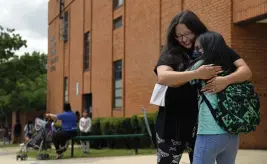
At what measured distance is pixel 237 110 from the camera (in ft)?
10.2

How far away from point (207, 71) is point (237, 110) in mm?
339

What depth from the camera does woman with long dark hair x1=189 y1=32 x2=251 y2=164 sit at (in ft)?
10.5

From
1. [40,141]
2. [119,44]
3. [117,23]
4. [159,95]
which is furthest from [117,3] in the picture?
[159,95]

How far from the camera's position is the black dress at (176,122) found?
148 inches

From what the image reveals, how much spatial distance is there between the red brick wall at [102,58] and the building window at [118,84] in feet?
1.07

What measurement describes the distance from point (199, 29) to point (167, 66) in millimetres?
390

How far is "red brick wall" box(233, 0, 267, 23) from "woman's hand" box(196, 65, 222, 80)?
30.0 feet

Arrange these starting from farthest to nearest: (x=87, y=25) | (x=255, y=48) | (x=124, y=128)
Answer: (x=87, y=25) → (x=124, y=128) → (x=255, y=48)

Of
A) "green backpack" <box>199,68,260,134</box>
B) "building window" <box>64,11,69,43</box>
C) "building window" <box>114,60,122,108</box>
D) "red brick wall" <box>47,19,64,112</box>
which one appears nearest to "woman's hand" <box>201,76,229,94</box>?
"green backpack" <box>199,68,260,134</box>

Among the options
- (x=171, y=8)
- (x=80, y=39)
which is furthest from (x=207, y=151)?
(x=80, y=39)

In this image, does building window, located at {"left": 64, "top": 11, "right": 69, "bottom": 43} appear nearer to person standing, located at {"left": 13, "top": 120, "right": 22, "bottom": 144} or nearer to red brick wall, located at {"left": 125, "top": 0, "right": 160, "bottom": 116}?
person standing, located at {"left": 13, "top": 120, "right": 22, "bottom": 144}

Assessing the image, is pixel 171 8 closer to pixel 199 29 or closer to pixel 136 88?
pixel 136 88

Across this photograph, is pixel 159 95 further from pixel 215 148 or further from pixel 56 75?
pixel 56 75

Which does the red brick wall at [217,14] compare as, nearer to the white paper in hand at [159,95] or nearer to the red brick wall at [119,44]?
the red brick wall at [119,44]
